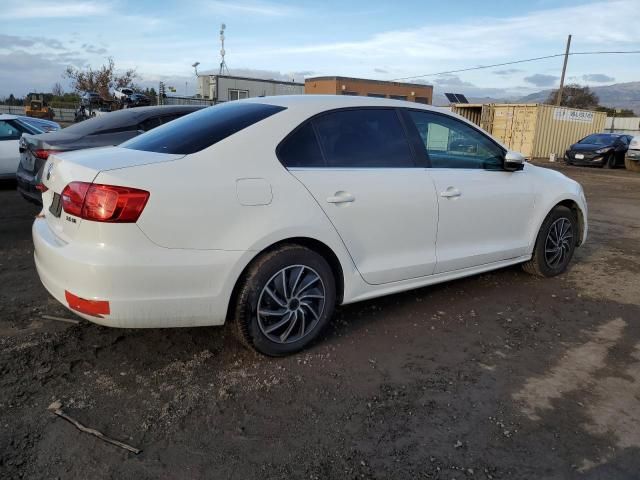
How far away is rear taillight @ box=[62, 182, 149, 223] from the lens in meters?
2.72

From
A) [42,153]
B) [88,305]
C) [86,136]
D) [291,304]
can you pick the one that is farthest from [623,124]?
[88,305]

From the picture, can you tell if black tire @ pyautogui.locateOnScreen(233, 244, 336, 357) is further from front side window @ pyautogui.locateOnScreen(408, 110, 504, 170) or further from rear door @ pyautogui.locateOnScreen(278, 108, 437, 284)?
front side window @ pyautogui.locateOnScreen(408, 110, 504, 170)

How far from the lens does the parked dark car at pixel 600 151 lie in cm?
2186

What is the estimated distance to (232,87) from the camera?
115ft

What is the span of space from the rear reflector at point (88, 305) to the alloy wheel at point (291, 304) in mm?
861

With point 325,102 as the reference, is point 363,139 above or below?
below

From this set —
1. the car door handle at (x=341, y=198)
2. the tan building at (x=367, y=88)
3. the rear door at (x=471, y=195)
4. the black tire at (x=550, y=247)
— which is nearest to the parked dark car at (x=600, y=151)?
the tan building at (x=367, y=88)

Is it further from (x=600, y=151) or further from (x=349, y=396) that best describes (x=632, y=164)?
(x=349, y=396)

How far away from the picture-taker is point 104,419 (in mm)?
2686

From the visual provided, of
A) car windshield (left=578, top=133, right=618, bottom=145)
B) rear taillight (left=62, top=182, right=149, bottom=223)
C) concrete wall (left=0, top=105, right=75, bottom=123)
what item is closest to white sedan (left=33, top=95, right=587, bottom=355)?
rear taillight (left=62, top=182, right=149, bottom=223)

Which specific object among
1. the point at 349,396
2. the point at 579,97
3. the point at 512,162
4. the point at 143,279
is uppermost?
the point at 579,97

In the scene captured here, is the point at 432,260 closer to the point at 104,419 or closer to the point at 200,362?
the point at 200,362

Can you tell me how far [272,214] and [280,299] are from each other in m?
0.54

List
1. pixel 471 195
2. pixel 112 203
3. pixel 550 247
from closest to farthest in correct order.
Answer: pixel 112 203 → pixel 471 195 → pixel 550 247
